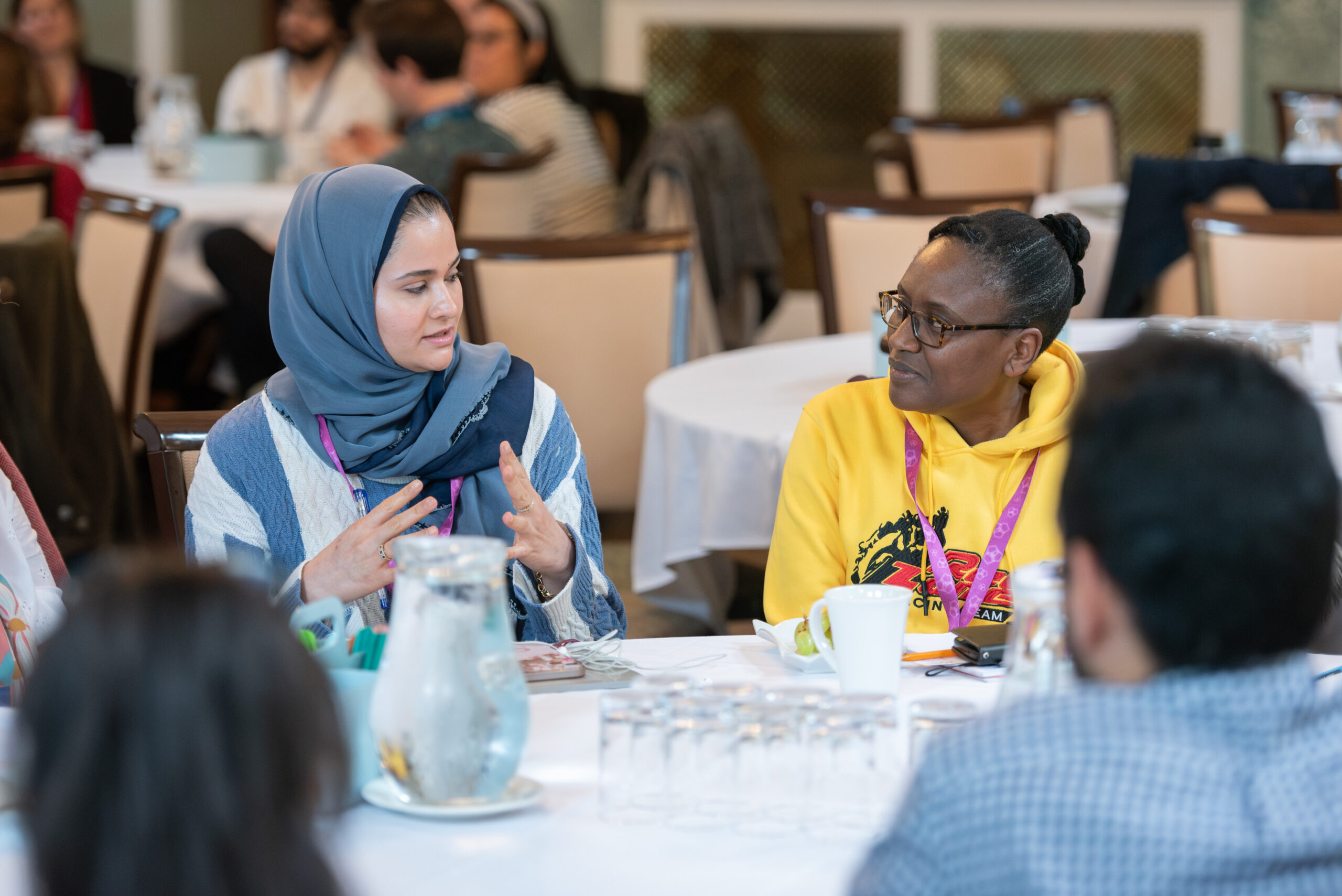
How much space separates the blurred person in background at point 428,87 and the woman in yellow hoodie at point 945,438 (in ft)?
9.16

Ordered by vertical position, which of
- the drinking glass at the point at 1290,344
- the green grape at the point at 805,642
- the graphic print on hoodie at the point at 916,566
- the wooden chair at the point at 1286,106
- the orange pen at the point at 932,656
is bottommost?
the graphic print on hoodie at the point at 916,566

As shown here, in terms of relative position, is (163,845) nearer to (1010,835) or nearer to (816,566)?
(1010,835)

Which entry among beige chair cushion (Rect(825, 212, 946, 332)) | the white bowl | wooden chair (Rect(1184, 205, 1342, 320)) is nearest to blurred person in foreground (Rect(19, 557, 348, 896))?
the white bowl

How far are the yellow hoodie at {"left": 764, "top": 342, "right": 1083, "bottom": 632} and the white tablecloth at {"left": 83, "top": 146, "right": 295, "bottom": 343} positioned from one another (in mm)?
2953

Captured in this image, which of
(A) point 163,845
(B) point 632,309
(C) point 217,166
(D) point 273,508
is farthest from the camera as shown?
(C) point 217,166

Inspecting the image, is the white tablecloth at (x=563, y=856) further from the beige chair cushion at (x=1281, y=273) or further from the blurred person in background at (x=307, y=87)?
the blurred person in background at (x=307, y=87)

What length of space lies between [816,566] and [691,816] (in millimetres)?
780

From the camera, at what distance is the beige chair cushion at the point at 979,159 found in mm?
5938

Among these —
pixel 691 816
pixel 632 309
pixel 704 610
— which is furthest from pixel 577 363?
pixel 691 816

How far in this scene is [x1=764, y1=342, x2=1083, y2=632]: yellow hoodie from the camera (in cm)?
176

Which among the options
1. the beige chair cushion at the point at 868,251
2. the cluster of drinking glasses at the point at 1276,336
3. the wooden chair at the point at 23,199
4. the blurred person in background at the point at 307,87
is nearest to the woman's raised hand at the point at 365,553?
the cluster of drinking glasses at the point at 1276,336

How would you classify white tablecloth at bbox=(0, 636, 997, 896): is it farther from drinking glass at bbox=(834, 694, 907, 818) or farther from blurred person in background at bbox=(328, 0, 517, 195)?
blurred person in background at bbox=(328, 0, 517, 195)

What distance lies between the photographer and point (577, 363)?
10.7ft

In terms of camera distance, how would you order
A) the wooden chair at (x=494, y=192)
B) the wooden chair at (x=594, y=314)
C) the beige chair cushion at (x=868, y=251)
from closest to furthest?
the wooden chair at (x=594, y=314) → the beige chair cushion at (x=868, y=251) → the wooden chair at (x=494, y=192)
